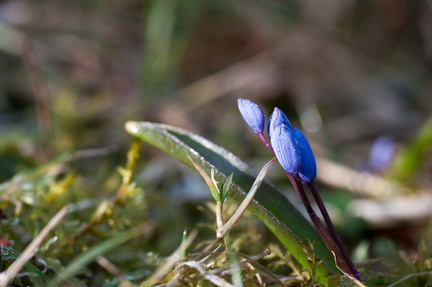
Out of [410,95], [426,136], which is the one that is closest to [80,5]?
[410,95]

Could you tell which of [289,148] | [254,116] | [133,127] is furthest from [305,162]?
[133,127]

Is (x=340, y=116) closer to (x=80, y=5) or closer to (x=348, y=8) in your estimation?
(x=348, y=8)

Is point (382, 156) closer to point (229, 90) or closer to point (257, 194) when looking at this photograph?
point (229, 90)

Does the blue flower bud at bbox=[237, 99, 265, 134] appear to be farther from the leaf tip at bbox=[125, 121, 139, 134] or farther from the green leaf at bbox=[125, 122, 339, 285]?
the leaf tip at bbox=[125, 121, 139, 134]

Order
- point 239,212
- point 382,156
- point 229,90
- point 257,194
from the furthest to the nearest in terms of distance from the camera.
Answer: point 229,90, point 382,156, point 257,194, point 239,212

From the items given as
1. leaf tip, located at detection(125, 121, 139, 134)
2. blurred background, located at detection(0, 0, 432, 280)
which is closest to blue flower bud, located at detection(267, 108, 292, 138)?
leaf tip, located at detection(125, 121, 139, 134)

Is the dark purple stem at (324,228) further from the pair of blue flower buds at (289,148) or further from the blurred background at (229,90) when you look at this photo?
the blurred background at (229,90)

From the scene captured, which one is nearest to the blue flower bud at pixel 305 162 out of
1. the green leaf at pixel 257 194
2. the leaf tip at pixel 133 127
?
the green leaf at pixel 257 194
